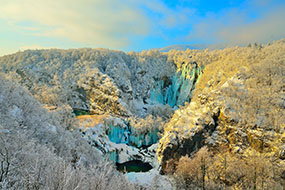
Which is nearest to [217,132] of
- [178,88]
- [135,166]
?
[135,166]

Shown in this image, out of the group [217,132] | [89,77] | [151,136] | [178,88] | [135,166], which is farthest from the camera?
[178,88]

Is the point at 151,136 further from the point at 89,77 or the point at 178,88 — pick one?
the point at 178,88

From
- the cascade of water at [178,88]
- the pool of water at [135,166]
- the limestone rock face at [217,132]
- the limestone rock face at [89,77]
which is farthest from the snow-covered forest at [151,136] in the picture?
the cascade of water at [178,88]

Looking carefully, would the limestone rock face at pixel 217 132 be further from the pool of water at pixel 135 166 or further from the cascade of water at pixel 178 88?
the cascade of water at pixel 178 88

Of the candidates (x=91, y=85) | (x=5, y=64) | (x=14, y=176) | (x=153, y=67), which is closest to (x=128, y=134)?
(x=91, y=85)

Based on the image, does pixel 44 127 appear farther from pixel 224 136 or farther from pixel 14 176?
pixel 224 136

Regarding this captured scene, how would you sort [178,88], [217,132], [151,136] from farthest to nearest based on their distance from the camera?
[178,88], [151,136], [217,132]

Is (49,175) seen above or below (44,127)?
above

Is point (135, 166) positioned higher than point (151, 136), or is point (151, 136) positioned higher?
point (151, 136)
